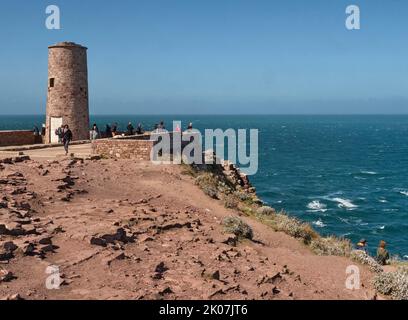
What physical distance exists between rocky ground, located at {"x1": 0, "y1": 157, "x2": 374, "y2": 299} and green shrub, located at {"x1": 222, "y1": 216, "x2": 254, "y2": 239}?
32 cm

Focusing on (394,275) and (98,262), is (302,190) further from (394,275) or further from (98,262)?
(98,262)

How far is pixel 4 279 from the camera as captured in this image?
8633 millimetres

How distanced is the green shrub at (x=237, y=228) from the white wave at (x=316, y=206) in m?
22.5

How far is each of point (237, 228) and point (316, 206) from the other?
24.2m

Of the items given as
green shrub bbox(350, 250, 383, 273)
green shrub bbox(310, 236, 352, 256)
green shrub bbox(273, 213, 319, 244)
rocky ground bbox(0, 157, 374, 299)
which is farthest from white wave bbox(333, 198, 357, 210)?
green shrub bbox(350, 250, 383, 273)

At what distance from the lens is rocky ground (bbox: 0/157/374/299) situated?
9.17 meters

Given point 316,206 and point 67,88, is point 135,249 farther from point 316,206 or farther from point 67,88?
point 316,206

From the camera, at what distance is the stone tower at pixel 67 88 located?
30062 millimetres

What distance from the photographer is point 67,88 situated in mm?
30250

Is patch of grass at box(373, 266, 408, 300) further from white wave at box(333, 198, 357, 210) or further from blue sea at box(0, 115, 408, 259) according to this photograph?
white wave at box(333, 198, 357, 210)

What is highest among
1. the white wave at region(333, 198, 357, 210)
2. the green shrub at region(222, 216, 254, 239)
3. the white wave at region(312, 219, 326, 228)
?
the green shrub at region(222, 216, 254, 239)

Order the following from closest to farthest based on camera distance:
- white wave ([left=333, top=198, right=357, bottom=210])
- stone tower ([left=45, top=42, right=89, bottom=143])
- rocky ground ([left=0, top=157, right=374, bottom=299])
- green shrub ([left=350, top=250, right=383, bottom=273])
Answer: rocky ground ([left=0, top=157, right=374, bottom=299]), green shrub ([left=350, top=250, right=383, bottom=273]), stone tower ([left=45, top=42, right=89, bottom=143]), white wave ([left=333, top=198, right=357, bottom=210])

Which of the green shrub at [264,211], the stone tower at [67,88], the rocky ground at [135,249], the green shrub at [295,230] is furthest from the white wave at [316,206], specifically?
the rocky ground at [135,249]

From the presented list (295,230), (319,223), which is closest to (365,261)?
(295,230)
